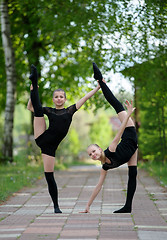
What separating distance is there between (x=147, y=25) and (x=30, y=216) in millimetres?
9235

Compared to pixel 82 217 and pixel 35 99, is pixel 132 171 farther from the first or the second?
pixel 35 99

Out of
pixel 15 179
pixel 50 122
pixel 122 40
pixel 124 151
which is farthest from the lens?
pixel 122 40

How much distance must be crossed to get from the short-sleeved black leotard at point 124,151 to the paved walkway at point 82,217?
31.8 inches

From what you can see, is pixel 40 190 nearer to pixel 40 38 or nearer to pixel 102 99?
pixel 102 99

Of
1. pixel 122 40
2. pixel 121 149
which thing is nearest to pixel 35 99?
pixel 121 149

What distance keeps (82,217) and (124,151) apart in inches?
47.2

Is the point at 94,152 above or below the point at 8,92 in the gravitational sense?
below

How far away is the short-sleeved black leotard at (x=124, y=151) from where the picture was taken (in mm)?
7273

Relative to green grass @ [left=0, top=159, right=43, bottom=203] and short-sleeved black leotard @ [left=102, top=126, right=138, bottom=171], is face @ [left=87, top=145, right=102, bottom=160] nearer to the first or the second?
short-sleeved black leotard @ [left=102, top=126, right=138, bottom=171]

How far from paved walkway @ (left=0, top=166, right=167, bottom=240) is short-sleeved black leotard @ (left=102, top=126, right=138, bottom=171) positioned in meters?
0.81

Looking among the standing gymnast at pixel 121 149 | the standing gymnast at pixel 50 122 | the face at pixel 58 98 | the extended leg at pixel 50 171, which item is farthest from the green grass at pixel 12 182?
the standing gymnast at pixel 121 149

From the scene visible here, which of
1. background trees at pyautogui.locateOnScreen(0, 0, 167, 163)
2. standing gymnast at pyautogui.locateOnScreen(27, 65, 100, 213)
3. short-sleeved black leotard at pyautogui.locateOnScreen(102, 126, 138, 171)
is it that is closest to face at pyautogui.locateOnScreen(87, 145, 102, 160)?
short-sleeved black leotard at pyautogui.locateOnScreen(102, 126, 138, 171)

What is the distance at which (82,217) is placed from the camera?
7000 mm

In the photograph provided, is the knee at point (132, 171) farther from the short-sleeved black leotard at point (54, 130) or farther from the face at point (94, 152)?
the short-sleeved black leotard at point (54, 130)
